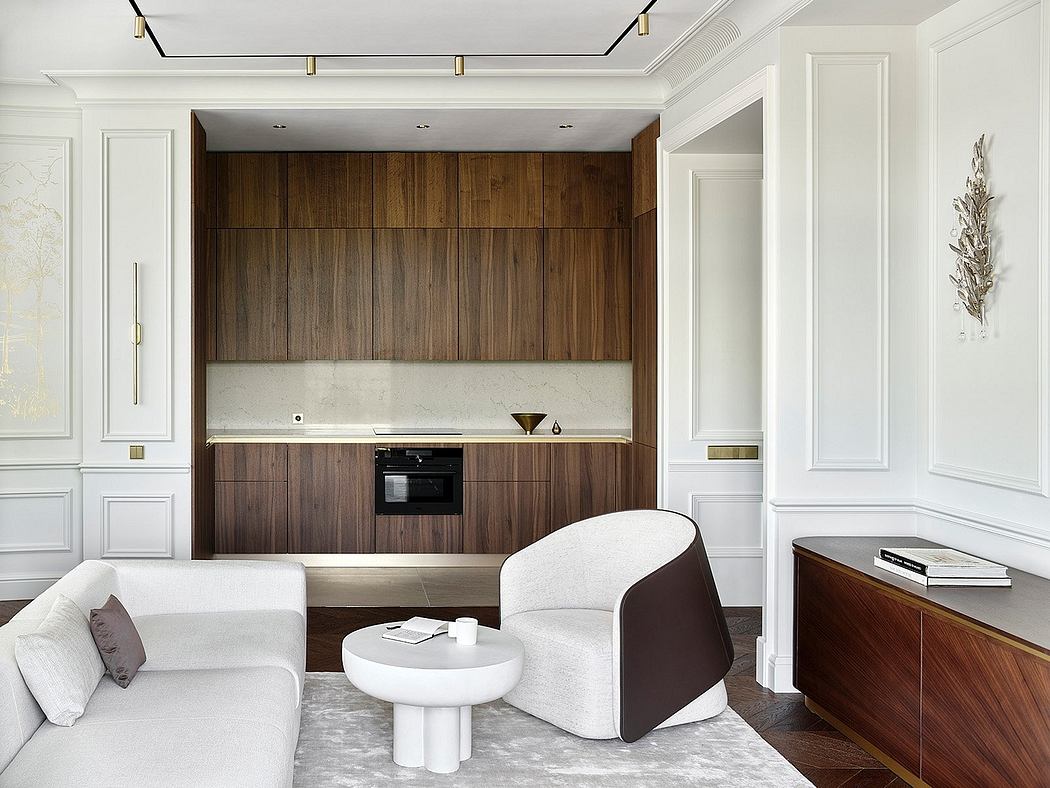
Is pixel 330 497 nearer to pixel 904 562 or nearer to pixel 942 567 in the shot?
pixel 904 562

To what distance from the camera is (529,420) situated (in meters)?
6.31

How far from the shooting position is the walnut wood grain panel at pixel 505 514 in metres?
6.09

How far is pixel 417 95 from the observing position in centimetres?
513

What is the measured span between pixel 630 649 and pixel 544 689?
397 millimetres

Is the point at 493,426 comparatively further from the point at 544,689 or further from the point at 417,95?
the point at 544,689

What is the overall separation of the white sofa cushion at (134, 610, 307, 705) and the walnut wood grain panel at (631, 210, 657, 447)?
106 inches

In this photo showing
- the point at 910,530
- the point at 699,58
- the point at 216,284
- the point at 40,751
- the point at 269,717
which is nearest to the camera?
the point at 40,751

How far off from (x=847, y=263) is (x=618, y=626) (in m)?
1.77

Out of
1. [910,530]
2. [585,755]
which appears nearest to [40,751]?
[585,755]

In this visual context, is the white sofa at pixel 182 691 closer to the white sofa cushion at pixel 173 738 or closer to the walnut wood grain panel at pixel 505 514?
the white sofa cushion at pixel 173 738

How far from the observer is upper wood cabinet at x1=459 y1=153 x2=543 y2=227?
6.17 meters

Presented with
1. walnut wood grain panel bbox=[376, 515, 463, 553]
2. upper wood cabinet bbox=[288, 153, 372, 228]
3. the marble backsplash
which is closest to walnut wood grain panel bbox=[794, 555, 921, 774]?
walnut wood grain panel bbox=[376, 515, 463, 553]

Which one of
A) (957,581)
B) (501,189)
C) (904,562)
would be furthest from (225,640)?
(501,189)

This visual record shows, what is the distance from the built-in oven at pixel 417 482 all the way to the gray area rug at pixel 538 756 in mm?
2547
